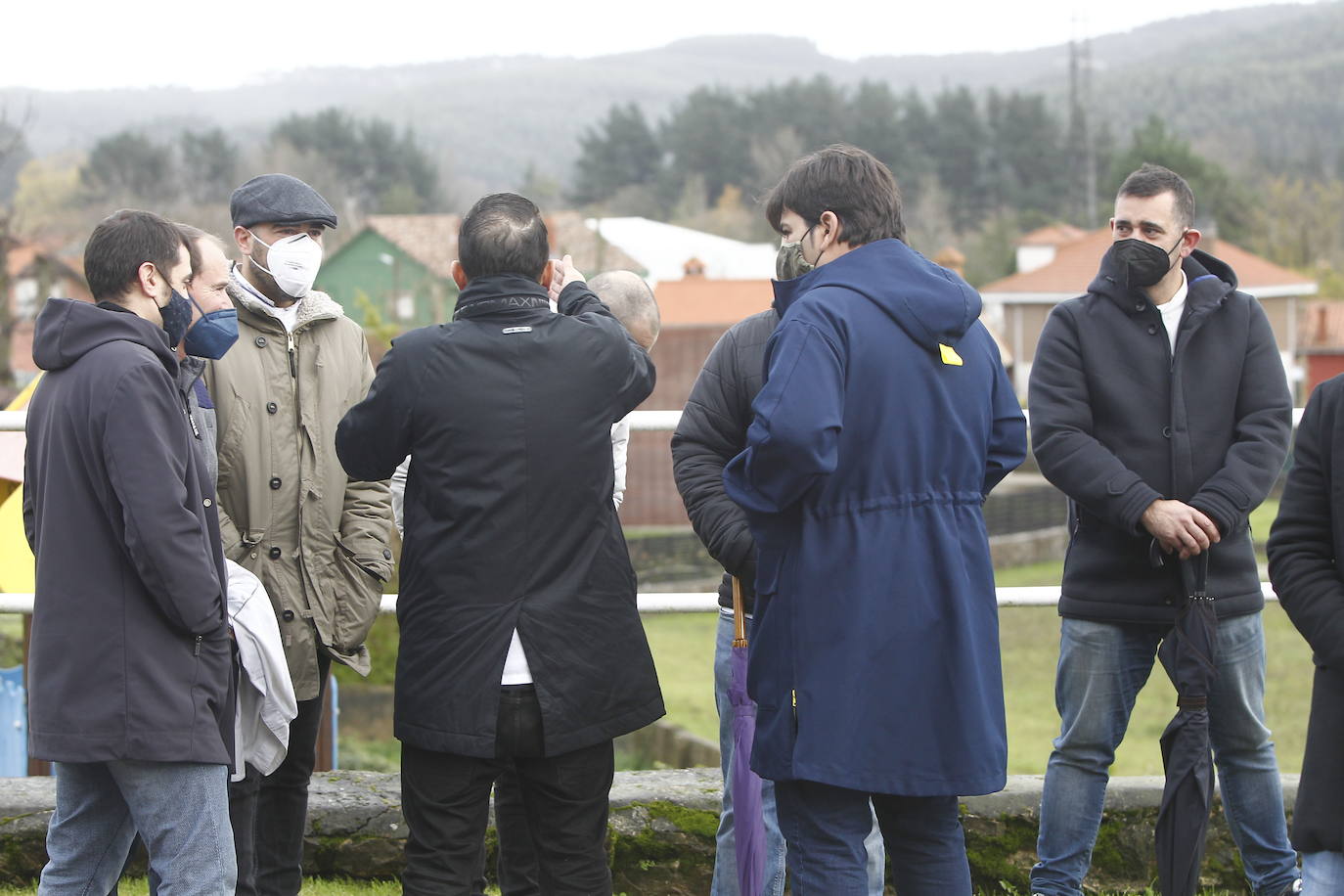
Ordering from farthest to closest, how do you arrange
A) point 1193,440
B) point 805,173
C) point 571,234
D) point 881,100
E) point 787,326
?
point 881,100
point 571,234
point 1193,440
point 805,173
point 787,326

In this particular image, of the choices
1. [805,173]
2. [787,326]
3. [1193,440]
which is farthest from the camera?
[1193,440]

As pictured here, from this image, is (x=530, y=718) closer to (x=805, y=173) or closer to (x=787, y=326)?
(x=787, y=326)

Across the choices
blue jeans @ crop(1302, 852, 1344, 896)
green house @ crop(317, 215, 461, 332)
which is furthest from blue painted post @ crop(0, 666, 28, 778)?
green house @ crop(317, 215, 461, 332)

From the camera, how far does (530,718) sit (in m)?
3.34

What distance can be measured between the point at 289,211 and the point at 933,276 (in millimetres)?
1732

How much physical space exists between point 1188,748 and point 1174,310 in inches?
45.9

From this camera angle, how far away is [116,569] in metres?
3.08

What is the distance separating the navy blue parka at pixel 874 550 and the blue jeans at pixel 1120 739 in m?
0.88

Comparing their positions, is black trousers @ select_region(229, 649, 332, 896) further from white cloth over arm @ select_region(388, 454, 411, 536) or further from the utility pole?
the utility pole

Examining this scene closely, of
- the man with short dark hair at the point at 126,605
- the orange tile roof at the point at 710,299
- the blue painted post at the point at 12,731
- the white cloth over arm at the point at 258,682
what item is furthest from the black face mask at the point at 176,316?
the orange tile roof at the point at 710,299

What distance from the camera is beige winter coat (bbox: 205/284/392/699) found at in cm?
377

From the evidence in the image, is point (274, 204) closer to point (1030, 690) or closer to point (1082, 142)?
point (1030, 690)

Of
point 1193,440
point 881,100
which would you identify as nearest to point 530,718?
point 1193,440

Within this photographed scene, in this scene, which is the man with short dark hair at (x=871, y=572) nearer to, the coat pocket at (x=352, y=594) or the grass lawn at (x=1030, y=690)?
A: the coat pocket at (x=352, y=594)
